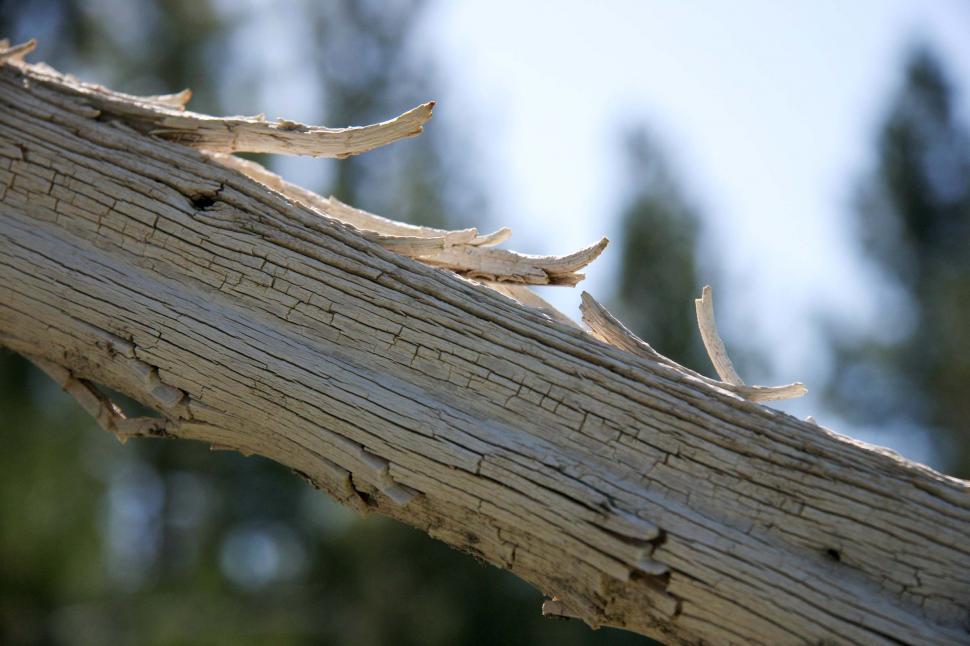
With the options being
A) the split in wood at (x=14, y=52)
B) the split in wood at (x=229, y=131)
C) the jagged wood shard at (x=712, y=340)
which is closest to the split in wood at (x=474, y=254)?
the split in wood at (x=229, y=131)

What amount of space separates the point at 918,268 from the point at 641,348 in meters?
12.2

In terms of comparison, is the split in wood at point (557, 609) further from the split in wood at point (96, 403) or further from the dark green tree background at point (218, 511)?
the dark green tree background at point (218, 511)

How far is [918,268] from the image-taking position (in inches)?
504

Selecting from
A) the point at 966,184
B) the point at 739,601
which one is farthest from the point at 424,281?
the point at 966,184

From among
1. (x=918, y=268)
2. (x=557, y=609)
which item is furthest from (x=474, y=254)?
(x=918, y=268)

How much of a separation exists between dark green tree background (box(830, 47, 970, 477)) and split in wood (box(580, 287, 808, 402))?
10.9 meters

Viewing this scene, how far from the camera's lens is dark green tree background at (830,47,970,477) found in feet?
39.2

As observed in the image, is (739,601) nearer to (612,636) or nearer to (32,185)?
(32,185)

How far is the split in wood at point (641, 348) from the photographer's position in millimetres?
2004

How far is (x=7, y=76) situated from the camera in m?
2.43

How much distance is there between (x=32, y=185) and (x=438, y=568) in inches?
348

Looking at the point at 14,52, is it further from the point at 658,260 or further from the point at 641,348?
the point at 658,260

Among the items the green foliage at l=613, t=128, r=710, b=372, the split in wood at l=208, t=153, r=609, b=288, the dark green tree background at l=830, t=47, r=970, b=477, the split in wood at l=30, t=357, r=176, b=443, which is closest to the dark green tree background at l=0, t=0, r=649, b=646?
the green foliage at l=613, t=128, r=710, b=372

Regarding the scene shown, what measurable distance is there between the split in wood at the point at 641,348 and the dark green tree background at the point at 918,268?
1089 cm
